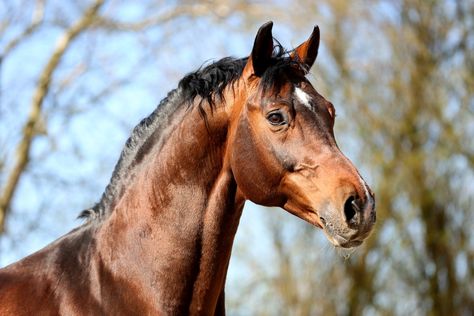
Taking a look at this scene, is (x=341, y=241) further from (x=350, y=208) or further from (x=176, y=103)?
(x=176, y=103)

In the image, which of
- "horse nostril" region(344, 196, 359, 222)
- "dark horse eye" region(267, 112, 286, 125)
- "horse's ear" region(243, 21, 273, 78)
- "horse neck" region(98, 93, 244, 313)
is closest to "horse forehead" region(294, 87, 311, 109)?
"dark horse eye" region(267, 112, 286, 125)

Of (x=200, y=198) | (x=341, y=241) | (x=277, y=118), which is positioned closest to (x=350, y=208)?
(x=341, y=241)

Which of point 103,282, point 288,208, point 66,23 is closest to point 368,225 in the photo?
point 288,208

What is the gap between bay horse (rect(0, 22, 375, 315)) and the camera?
417cm

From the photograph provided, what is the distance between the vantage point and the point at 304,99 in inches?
169

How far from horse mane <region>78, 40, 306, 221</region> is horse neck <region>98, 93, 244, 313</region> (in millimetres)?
68

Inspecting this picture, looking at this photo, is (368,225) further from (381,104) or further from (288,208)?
(381,104)

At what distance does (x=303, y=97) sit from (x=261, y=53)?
1.18ft

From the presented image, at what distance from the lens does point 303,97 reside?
4301 mm

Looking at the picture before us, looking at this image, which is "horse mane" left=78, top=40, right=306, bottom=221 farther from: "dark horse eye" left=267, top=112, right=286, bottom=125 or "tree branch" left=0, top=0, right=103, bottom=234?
"tree branch" left=0, top=0, right=103, bottom=234

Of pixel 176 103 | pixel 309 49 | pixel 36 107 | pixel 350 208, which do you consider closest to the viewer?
pixel 350 208

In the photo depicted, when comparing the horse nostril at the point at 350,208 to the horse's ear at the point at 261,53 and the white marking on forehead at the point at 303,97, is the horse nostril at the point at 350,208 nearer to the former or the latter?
the white marking on forehead at the point at 303,97

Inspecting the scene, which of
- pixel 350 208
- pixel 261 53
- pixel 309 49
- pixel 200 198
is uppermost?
pixel 309 49

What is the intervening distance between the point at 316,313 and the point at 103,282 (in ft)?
45.7
